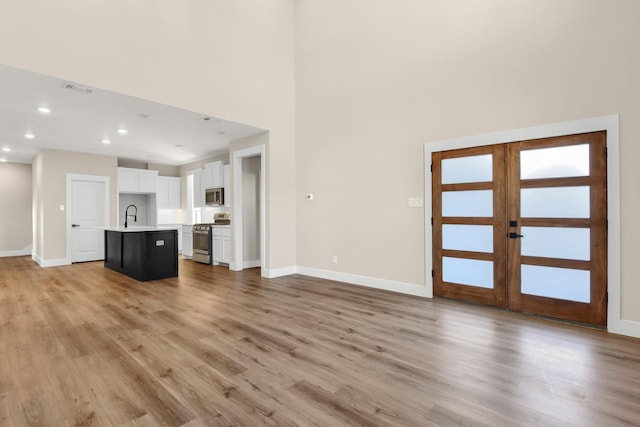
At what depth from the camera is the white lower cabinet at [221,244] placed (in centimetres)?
675

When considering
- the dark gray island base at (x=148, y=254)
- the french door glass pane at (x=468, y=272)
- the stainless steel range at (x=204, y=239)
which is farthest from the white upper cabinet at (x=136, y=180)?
the french door glass pane at (x=468, y=272)

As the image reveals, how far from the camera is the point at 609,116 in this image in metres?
3.00

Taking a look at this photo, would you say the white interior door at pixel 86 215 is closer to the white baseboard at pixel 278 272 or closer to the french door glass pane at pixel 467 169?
the white baseboard at pixel 278 272

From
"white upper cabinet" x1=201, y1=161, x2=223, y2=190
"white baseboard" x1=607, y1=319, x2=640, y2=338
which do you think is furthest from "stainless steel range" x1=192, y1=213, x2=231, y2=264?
"white baseboard" x1=607, y1=319, x2=640, y2=338

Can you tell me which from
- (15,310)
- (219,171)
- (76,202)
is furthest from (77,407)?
(76,202)

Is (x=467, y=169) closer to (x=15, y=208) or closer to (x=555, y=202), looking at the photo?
(x=555, y=202)

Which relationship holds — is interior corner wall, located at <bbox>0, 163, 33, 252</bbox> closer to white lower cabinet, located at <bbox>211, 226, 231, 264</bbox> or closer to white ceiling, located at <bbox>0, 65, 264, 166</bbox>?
white ceiling, located at <bbox>0, 65, 264, 166</bbox>

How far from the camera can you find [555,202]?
3.35 meters

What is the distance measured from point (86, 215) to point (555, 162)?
31.8ft

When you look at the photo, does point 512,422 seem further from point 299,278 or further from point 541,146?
point 299,278

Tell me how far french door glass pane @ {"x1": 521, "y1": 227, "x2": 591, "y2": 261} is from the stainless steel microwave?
20.5ft

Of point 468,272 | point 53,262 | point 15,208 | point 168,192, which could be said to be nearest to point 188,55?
point 468,272

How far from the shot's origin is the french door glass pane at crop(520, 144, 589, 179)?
3.19 meters

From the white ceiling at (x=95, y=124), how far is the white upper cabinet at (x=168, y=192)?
1480mm
